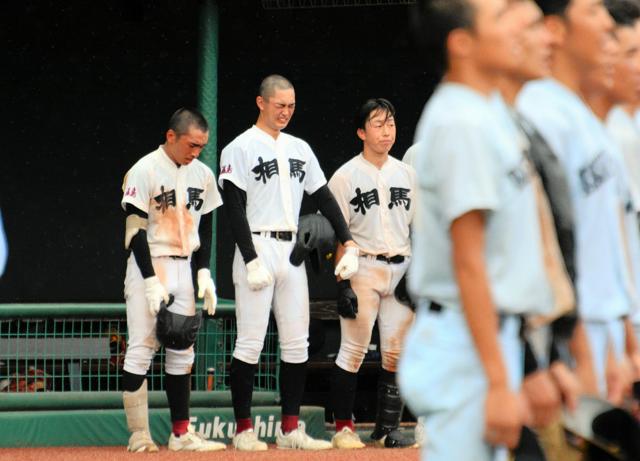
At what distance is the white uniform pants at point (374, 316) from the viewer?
7250 mm

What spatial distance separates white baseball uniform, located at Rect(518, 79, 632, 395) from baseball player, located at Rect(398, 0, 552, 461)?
0.46m

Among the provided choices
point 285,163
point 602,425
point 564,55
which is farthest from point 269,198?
point 602,425

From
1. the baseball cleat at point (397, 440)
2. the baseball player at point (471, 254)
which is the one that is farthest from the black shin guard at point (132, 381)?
the baseball player at point (471, 254)

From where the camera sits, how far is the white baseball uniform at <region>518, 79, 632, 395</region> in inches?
128

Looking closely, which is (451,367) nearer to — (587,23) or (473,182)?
(473,182)

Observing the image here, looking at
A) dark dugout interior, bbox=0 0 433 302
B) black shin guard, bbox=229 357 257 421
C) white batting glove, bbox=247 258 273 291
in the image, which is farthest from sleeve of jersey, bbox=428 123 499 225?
dark dugout interior, bbox=0 0 433 302

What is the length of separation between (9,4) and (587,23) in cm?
891

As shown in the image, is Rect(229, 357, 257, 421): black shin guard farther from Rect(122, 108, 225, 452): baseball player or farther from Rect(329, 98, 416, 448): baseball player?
Rect(329, 98, 416, 448): baseball player

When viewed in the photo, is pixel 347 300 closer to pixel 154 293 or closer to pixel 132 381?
pixel 154 293

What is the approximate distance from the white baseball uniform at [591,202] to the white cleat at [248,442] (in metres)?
3.71

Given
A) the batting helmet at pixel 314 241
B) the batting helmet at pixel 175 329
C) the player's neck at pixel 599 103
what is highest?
the player's neck at pixel 599 103

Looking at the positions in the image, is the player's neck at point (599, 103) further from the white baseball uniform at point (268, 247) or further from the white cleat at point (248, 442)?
the white cleat at point (248, 442)

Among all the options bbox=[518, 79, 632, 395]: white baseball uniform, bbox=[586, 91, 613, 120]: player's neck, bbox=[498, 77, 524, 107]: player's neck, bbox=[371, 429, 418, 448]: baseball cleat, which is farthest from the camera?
bbox=[371, 429, 418, 448]: baseball cleat

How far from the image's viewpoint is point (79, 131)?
11.8 m
